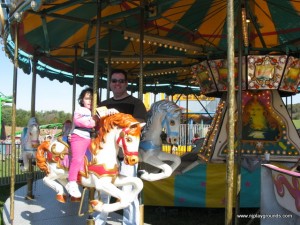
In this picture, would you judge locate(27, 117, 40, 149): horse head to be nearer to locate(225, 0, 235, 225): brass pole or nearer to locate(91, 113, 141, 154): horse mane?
locate(91, 113, 141, 154): horse mane

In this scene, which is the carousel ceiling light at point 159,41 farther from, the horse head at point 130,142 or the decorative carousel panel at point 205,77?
the horse head at point 130,142

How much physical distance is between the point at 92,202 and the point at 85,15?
3793 mm

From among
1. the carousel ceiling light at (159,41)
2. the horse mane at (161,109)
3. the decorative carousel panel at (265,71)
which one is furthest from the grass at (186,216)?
the carousel ceiling light at (159,41)

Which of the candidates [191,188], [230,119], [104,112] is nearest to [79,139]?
[104,112]

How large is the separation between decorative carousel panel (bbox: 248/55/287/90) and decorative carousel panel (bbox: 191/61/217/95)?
0.70 m

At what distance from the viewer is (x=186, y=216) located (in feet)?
17.8

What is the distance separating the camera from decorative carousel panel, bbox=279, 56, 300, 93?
588cm

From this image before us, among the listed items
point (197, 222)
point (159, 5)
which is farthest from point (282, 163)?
point (159, 5)

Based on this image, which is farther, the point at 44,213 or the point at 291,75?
the point at 291,75

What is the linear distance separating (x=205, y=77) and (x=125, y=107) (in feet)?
9.65

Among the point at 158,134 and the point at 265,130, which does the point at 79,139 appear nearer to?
the point at 158,134

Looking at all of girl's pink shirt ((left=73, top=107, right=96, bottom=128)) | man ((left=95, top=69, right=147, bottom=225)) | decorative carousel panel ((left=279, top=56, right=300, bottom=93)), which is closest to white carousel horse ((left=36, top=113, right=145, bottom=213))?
girl's pink shirt ((left=73, top=107, right=96, bottom=128))

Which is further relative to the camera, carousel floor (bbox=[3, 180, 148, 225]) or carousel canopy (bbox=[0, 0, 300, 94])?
carousel canopy (bbox=[0, 0, 300, 94])

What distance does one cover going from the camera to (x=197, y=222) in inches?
201
